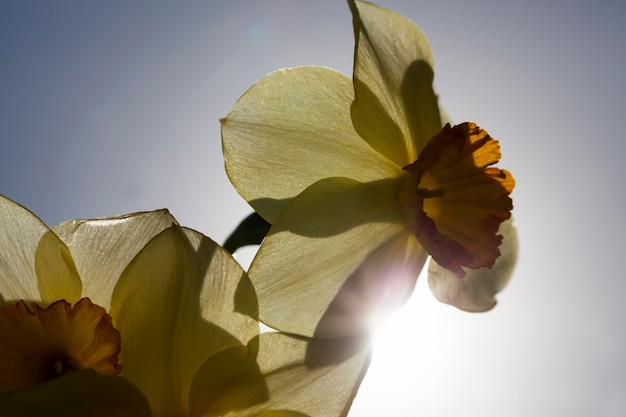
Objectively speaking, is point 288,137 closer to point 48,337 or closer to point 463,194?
point 463,194

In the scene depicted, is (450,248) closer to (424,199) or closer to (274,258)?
Answer: (424,199)

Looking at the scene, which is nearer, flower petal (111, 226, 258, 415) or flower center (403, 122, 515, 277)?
flower petal (111, 226, 258, 415)

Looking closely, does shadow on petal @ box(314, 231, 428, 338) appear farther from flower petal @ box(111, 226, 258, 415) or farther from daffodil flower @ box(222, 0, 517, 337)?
flower petal @ box(111, 226, 258, 415)

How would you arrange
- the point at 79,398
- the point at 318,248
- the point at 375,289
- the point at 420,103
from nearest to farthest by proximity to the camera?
the point at 79,398 → the point at 318,248 → the point at 375,289 → the point at 420,103

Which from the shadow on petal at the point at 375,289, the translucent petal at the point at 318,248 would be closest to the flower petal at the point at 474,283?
the shadow on petal at the point at 375,289

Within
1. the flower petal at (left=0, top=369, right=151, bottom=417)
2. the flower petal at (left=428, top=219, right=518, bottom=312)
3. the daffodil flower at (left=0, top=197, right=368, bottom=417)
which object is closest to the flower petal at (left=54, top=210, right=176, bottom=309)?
the daffodil flower at (left=0, top=197, right=368, bottom=417)

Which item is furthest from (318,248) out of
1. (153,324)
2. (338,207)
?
Result: (153,324)
